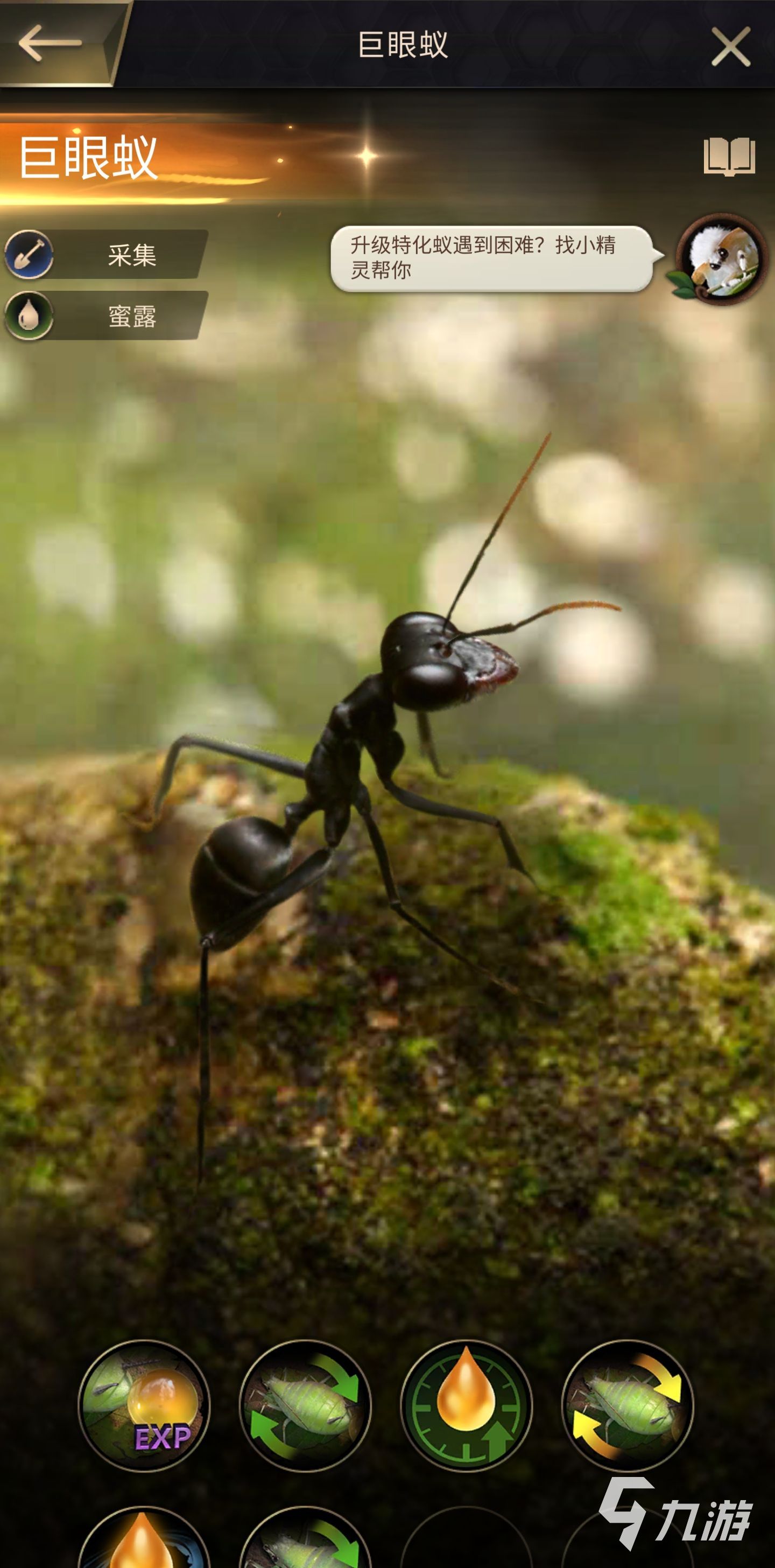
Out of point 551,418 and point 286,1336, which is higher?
point 551,418

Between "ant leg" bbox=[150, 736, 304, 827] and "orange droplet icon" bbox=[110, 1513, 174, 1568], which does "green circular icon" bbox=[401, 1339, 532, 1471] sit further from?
"ant leg" bbox=[150, 736, 304, 827]

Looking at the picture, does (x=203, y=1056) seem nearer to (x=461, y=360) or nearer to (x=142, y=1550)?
(x=142, y=1550)

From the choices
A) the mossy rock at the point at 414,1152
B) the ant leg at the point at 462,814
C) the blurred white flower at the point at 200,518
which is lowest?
the mossy rock at the point at 414,1152

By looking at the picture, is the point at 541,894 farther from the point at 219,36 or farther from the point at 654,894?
the point at 219,36

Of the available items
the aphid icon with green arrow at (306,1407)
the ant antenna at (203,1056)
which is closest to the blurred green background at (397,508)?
the ant antenna at (203,1056)

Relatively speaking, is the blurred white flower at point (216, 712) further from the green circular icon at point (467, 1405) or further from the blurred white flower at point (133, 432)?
the green circular icon at point (467, 1405)

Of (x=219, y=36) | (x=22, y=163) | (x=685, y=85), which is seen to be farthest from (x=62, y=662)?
(x=685, y=85)
